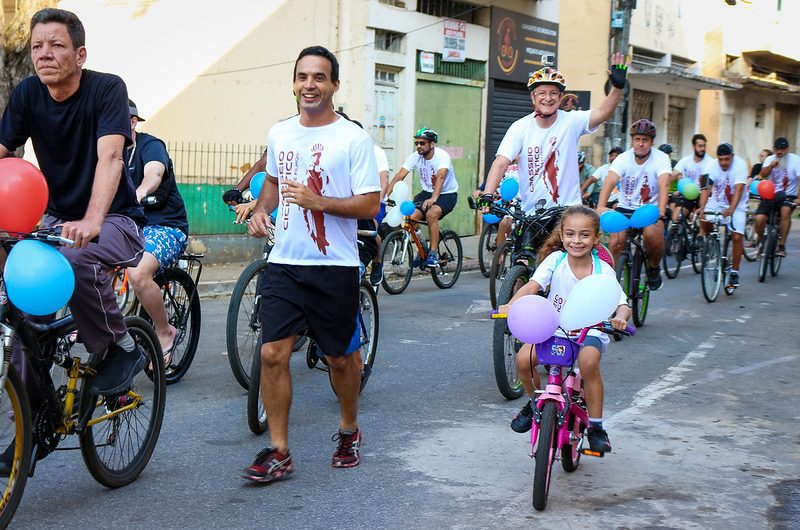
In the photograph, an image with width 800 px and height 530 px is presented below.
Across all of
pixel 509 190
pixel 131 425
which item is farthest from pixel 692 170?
pixel 131 425

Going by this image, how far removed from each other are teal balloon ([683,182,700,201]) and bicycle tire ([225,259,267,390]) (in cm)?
818

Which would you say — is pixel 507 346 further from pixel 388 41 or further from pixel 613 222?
pixel 388 41

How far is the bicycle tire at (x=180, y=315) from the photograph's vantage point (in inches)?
269

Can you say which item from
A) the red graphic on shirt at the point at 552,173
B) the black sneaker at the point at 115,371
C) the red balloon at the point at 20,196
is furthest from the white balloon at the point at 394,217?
the red balloon at the point at 20,196

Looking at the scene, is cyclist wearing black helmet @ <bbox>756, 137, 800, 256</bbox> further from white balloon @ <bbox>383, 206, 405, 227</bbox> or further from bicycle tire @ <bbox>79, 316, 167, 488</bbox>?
bicycle tire @ <bbox>79, 316, 167, 488</bbox>

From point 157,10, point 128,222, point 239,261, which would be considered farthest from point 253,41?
point 128,222

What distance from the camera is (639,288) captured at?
9.88m

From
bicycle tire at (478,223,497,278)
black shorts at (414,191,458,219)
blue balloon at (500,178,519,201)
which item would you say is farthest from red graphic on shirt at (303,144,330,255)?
bicycle tire at (478,223,497,278)

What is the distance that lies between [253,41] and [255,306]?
34.1 feet

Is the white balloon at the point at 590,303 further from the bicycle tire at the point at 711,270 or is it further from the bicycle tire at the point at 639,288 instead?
the bicycle tire at the point at 711,270

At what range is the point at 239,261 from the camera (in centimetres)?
1478

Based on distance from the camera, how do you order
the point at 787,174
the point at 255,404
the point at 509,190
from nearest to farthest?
the point at 255,404 → the point at 509,190 → the point at 787,174

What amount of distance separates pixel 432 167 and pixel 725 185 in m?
3.74

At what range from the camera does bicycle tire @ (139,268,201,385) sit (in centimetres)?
684
